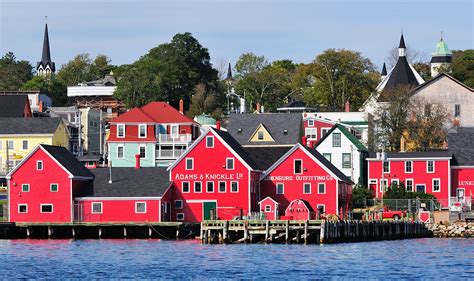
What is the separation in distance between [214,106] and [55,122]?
30.1 metres

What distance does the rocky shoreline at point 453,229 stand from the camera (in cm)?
9725

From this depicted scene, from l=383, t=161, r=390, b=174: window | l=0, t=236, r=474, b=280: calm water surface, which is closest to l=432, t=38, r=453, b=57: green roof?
l=383, t=161, r=390, b=174: window

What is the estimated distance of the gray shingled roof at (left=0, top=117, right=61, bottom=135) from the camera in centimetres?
13088

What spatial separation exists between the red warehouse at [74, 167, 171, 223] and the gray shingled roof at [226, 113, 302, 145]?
24335 mm

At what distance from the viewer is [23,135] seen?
428ft

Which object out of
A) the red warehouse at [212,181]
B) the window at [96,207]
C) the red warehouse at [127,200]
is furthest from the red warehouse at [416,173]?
the window at [96,207]

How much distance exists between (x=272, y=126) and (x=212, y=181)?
26033mm

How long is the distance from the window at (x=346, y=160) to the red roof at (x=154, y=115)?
19807 millimetres

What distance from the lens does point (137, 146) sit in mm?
125875

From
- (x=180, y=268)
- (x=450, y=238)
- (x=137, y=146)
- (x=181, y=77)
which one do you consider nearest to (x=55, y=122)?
(x=137, y=146)

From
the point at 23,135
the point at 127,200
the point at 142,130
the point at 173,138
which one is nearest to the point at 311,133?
the point at 173,138

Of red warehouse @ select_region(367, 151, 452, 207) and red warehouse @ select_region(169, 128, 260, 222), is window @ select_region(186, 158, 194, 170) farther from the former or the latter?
red warehouse @ select_region(367, 151, 452, 207)

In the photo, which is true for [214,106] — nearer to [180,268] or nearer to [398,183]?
[398,183]

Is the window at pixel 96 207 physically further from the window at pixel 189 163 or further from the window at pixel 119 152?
the window at pixel 119 152
